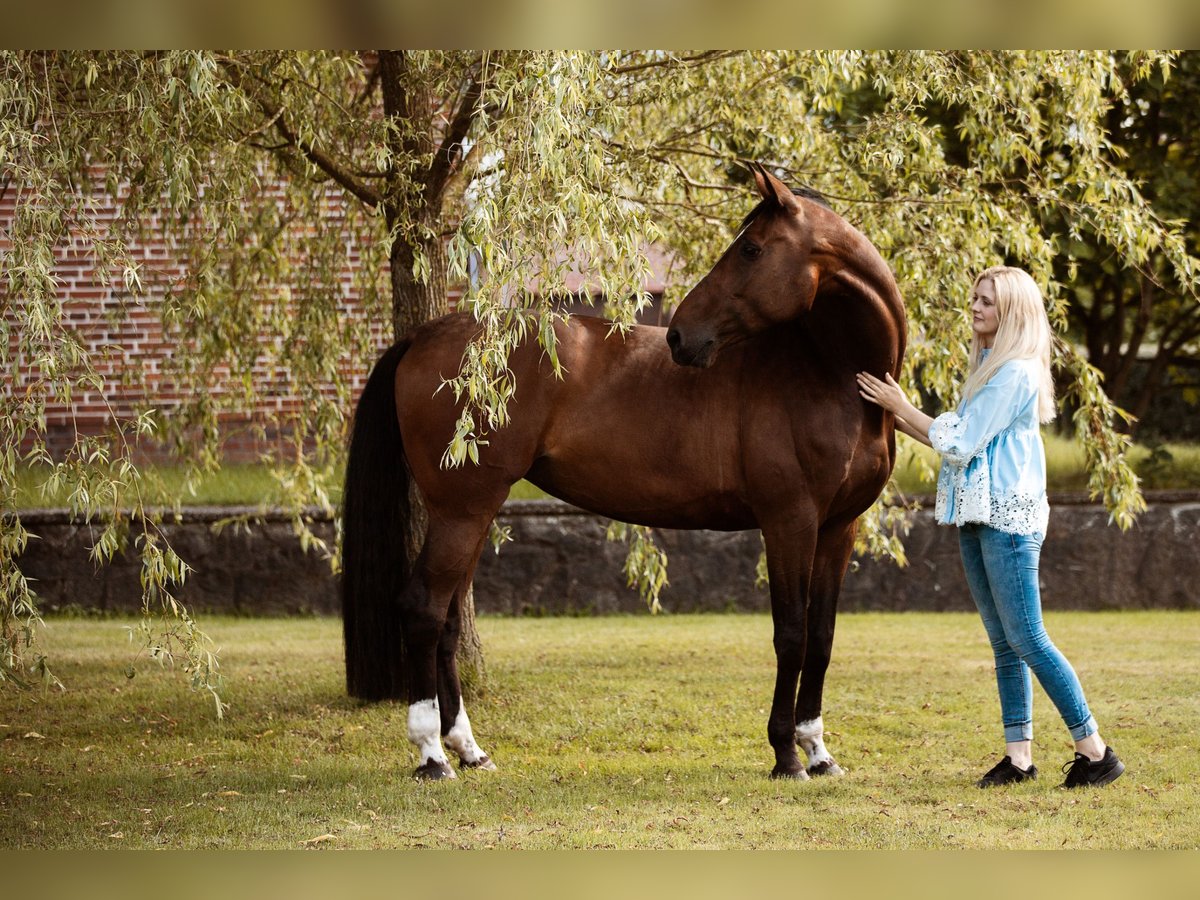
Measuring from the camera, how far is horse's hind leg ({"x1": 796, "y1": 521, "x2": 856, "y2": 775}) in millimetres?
5141

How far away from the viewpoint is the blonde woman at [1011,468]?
4.65 metres

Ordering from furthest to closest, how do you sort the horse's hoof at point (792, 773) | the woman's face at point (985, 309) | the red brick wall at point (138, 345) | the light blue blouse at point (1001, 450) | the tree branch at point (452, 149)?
the red brick wall at point (138, 345) < the tree branch at point (452, 149) < the horse's hoof at point (792, 773) < the woman's face at point (985, 309) < the light blue blouse at point (1001, 450)

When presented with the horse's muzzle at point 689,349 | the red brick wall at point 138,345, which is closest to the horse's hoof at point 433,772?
the horse's muzzle at point 689,349

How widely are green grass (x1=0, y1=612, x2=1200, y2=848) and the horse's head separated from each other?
173 centimetres

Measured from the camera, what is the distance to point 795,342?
5027 mm

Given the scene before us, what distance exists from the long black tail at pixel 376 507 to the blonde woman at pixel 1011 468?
2024 mm

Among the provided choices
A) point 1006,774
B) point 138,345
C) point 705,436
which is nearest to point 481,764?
point 705,436

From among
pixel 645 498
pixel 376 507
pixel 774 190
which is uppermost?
pixel 774 190

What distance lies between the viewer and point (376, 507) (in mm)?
5332

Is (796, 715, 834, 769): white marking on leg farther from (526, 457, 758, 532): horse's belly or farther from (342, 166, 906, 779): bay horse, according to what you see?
(526, 457, 758, 532): horse's belly

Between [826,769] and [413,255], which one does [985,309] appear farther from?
[413,255]

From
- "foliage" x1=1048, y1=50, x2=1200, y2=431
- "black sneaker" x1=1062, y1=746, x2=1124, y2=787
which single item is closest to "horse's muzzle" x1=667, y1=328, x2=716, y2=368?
"black sneaker" x1=1062, y1=746, x2=1124, y2=787

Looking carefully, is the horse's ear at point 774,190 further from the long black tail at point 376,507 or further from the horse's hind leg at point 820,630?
the long black tail at point 376,507

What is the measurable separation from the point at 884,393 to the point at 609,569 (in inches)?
209
